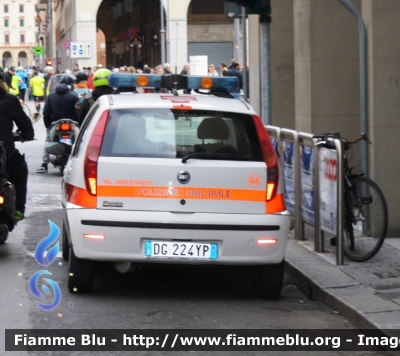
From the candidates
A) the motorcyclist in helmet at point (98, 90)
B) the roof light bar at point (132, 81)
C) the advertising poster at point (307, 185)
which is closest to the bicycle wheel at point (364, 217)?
the advertising poster at point (307, 185)

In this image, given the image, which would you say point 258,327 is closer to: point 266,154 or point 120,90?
point 266,154

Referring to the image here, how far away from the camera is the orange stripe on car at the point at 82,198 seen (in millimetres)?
7578

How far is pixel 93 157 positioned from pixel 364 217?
3.03m

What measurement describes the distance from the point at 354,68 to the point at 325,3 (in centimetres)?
91

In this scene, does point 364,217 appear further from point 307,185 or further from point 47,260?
point 47,260

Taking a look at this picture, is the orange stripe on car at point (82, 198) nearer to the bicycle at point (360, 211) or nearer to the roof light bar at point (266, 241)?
the roof light bar at point (266, 241)

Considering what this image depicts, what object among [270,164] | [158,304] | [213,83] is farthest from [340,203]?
[158,304]

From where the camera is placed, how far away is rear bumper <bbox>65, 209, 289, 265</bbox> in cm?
750

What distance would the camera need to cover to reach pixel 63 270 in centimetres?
907

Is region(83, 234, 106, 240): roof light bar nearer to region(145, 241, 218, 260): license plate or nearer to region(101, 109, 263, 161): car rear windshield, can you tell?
region(145, 241, 218, 260): license plate

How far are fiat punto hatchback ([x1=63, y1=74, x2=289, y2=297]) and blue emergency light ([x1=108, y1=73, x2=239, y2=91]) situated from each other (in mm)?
1693

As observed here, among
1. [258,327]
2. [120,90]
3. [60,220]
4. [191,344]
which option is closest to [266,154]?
[258,327]

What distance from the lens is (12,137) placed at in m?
10.4

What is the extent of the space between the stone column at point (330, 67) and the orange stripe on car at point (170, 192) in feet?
18.8
